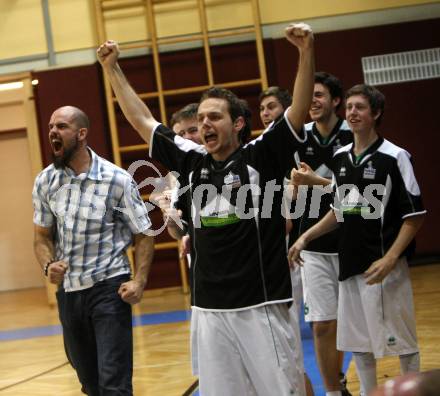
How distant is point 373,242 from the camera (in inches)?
161

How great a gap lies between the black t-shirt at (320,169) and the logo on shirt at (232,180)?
163 centimetres

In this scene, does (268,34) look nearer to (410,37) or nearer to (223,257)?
(410,37)

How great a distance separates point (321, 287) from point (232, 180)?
1.76 metres

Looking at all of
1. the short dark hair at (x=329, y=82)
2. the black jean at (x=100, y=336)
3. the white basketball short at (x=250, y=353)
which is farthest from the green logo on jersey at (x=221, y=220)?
the short dark hair at (x=329, y=82)

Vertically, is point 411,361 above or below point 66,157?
below

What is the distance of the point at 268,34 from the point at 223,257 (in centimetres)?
756

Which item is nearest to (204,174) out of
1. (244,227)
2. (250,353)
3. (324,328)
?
(244,227)

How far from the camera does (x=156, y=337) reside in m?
7.54

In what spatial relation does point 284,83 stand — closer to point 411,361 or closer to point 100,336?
point 411,361

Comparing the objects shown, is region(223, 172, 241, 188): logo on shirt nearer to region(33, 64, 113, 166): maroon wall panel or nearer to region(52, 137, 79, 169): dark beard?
region(52, 137, 79, 169): dark beard

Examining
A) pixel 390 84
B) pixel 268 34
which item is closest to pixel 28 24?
pixel 268 34

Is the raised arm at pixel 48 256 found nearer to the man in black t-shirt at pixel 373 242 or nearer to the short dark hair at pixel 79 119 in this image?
the short dark hair at pixel 79 119

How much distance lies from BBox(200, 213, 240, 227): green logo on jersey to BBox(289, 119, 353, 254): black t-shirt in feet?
5.46

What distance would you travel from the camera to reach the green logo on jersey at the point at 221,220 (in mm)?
3156
